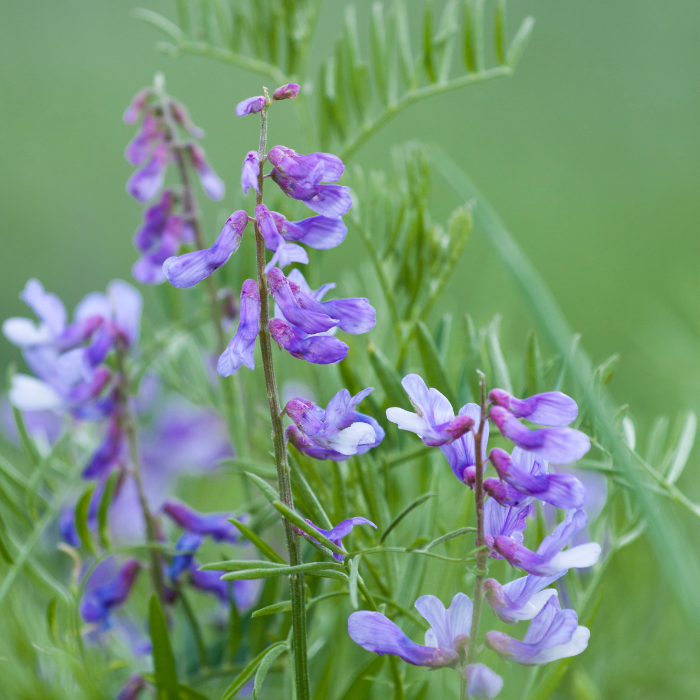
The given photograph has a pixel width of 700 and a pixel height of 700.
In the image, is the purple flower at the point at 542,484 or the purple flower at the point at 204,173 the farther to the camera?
the purple flower at the point at 204,173

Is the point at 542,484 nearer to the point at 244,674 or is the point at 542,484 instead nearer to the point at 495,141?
the point at 244,674

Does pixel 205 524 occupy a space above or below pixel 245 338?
below

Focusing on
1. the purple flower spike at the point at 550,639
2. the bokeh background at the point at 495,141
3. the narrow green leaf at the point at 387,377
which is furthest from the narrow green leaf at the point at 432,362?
the bokeh background at the point at 495,141

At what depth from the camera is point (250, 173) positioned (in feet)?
0.80

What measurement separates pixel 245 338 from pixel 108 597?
24 centimetres

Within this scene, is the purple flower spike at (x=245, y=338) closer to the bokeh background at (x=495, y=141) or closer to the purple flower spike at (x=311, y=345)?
the purple flower spike at (x=311, y=345)

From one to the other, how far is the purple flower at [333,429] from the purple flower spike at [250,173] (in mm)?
69

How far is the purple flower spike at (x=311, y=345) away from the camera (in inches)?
10.1

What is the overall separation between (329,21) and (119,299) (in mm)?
1741

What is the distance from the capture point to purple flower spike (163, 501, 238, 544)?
0.41 m

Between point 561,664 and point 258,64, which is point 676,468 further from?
point 258,64

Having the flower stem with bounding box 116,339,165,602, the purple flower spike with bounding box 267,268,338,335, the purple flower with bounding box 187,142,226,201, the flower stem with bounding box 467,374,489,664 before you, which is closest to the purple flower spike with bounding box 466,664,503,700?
the flower stem with bounding box 467,374,489,664

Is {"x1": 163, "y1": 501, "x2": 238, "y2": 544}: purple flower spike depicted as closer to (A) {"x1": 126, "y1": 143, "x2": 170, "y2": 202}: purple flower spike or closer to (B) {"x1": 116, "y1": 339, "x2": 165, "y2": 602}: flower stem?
(B) {"x1": 116, "y1": 339, "x2": 165, "y2": 602}: flower stem

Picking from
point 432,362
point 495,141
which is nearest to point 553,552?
point 432,362
